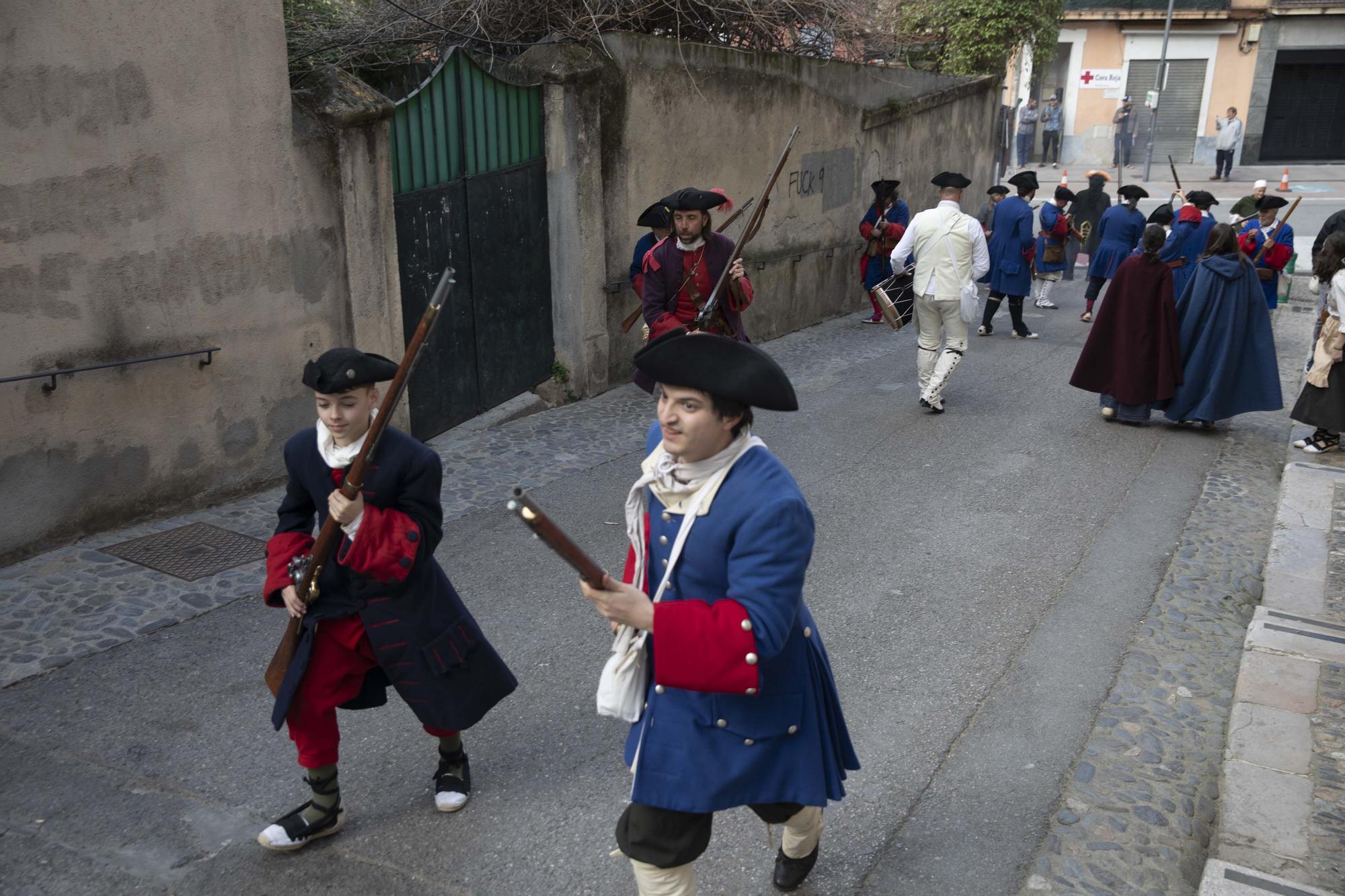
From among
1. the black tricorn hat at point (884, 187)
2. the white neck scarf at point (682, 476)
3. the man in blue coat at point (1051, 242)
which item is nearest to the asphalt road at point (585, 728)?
the white neck scarf at point (682, 476)

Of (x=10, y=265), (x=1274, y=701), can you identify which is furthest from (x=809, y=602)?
(x=10, y=265)

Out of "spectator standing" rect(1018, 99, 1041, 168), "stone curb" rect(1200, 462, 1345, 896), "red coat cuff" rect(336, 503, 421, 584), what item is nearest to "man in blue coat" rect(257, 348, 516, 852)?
"red coat cuff" rect(336, 503, 421, 584)

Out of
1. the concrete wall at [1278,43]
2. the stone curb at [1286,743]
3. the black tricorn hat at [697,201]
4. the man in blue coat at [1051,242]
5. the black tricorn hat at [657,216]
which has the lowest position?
A: the stone curb at [1286,743]

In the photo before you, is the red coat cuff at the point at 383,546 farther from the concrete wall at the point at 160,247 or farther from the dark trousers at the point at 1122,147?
the dark trousers at the point at 1122,147

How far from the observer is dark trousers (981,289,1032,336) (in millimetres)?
12867

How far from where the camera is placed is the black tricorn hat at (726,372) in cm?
266

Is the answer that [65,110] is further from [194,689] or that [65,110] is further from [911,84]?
[911,84]

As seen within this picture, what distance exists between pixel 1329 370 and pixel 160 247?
25.1 ft

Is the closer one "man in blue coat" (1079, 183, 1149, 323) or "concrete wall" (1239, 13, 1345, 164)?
"man in blue coat" (1079, 183, 1149, 323)

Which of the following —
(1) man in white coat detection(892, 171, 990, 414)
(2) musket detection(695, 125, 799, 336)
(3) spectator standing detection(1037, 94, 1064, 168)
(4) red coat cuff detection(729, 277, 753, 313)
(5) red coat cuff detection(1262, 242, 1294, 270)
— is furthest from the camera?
(3) spectator standing detection(1037, 94, 1064, 168)

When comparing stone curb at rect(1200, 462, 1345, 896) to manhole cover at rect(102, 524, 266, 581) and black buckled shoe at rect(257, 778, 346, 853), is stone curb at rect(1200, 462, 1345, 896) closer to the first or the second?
black buckled shoe at rect(257, 778, 346, 853)

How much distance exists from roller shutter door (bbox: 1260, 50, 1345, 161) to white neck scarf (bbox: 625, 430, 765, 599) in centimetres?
3428

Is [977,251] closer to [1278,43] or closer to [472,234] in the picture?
[472,234]

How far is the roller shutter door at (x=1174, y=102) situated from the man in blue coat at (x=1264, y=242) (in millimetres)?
22572
